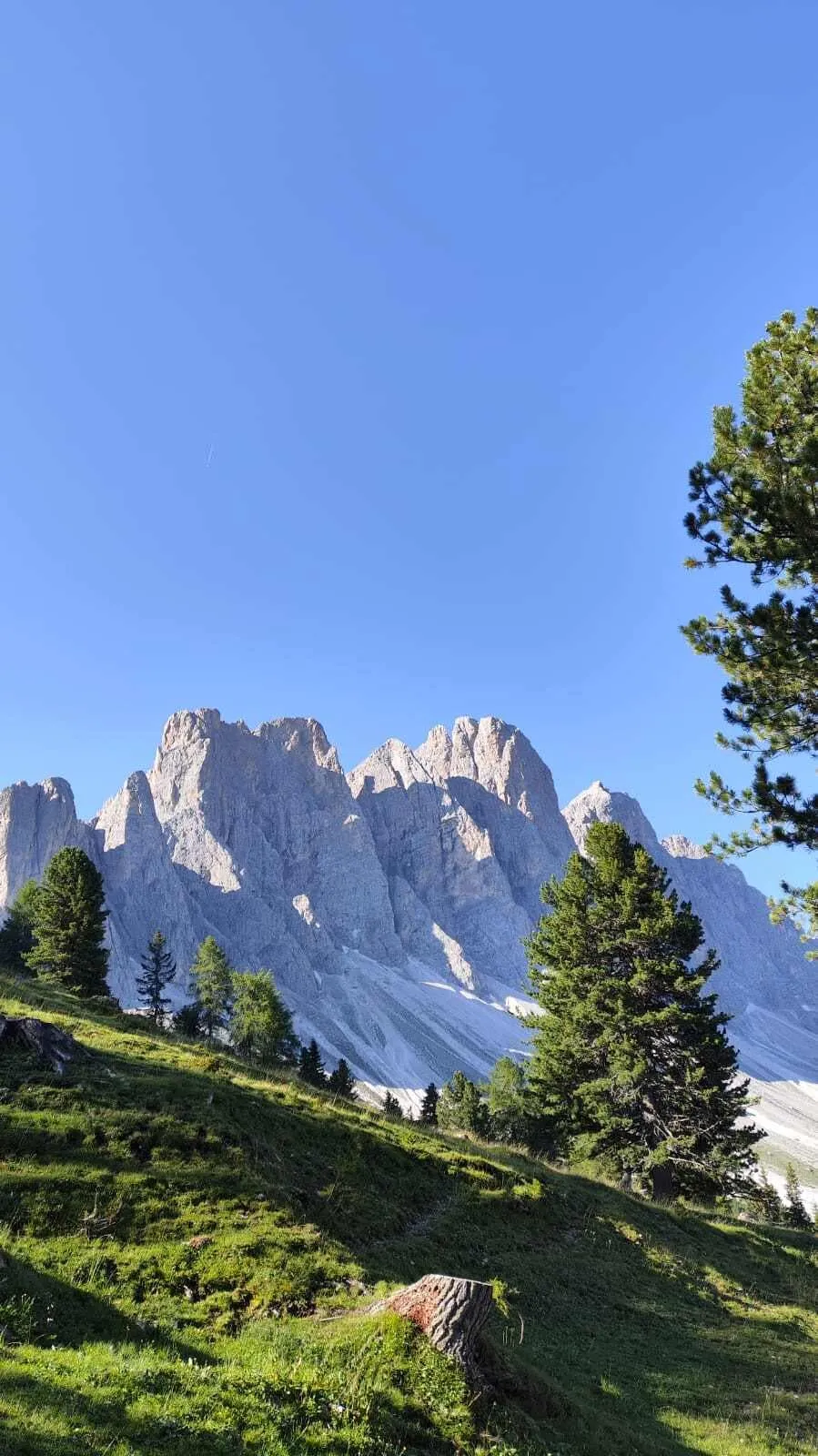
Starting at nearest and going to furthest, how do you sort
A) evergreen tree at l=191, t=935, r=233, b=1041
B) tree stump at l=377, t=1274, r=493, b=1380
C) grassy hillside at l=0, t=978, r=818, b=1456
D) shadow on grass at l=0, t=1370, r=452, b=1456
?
shadow on grass at l=0, t=1370, r=452, b=1456 → grassy hillside at l=0, t=978, r=818, b=1456 → tree stump at l=377, t=1274, r=493, b=1380 → evergreen tree at l=191, t=935, r=233, b=1041

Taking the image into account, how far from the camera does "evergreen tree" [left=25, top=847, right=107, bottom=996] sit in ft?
178

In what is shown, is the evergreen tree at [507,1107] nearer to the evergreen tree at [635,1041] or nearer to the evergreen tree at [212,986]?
the evergreen tree at [635,1041]

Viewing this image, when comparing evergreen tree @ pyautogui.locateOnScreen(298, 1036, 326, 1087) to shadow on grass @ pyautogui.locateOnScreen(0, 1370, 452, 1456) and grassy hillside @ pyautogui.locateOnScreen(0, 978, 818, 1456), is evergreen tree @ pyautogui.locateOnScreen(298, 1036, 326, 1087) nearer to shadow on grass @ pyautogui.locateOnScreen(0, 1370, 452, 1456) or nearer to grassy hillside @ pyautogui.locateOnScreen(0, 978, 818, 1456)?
grassy hillside @ pyautogui.locateOnScreen(0, 978, 818, 1456)

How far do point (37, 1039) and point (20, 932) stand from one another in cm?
5966

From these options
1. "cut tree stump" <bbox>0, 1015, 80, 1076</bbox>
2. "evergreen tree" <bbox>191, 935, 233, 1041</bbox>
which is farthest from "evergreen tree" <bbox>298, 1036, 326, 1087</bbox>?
"cut tree stump" <bbox>0, 1015, 80, 1076</bbox>

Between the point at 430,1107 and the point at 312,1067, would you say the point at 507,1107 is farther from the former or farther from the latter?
the point at 312,1067

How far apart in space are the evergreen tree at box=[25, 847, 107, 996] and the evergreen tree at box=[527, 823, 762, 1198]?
3476 cm

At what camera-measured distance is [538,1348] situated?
1283cm

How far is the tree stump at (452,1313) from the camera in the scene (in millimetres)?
8516

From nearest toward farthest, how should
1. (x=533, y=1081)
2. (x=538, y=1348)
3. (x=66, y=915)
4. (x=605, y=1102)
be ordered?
(x=538, y=1348), (x=605, y=1102), (x=533, y=1081), (x=66, y=915)

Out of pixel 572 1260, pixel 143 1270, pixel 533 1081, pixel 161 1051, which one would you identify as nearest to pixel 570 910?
pixel 533 1081

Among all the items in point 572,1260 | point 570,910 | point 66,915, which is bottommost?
point 572,1260

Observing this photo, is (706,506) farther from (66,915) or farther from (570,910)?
(66,915)

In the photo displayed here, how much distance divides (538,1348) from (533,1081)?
23.6 metres
